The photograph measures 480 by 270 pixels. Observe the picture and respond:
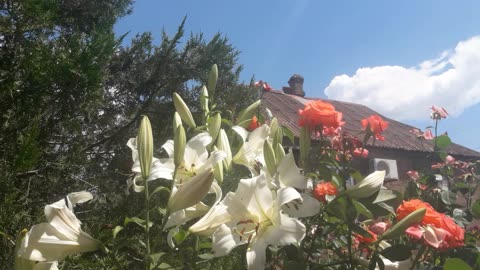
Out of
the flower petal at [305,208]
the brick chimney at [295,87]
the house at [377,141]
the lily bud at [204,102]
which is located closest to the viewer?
the flower petal at [305,208]

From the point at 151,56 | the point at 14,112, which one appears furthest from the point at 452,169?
the point at 151,56

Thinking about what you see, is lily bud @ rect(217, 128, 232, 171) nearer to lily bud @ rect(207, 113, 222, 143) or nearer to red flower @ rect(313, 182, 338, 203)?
lily bud @ rect(207, 113, 222, 143)

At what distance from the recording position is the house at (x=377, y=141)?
9320 millimetres

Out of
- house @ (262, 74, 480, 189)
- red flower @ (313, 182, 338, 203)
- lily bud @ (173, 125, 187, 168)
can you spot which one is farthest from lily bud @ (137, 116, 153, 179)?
house @ (262, 74, 480, 189)

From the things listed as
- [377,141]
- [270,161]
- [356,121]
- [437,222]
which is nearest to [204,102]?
[270,161]

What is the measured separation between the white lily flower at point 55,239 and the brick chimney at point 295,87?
1257cm

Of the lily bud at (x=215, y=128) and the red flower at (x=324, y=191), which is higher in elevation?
the lily bud at (x=215, y=128)

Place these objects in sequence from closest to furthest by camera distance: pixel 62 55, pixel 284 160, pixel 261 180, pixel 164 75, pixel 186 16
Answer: pixel 261 180, pixel 284 160, pixel 62 55, pixel 186 16, pixel 164 75

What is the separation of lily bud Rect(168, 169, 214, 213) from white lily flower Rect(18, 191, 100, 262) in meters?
0.16

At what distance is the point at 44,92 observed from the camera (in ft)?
7.36

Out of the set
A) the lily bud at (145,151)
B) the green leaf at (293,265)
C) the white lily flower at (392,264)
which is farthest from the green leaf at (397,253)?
the lily bud at (145,151)

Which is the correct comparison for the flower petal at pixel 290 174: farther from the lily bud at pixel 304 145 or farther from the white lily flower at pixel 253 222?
the lily bud at pixel 304 145

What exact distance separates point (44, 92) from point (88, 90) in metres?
0.30

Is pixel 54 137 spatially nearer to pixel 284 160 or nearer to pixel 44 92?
pixel 44 92
